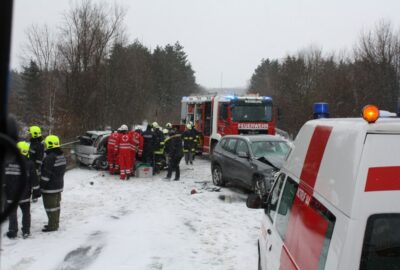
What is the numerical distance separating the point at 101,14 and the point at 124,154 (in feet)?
59.9

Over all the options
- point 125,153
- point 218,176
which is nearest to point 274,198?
point 218,176

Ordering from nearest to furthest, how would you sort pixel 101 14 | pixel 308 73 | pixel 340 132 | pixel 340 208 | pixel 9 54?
1. pixel 9 54
2. pixel 340 208
3. pixel 340 132
4. pixel 101 14
5. pixel 308 73

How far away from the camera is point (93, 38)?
28141 mm

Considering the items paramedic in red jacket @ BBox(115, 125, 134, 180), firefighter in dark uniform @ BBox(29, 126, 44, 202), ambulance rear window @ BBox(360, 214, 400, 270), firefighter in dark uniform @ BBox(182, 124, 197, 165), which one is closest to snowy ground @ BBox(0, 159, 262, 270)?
firefighter in dark uniform @ BBox(29, 126, 44, 202)

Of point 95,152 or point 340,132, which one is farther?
point 95,152

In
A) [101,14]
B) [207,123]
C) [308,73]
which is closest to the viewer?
[207,123]

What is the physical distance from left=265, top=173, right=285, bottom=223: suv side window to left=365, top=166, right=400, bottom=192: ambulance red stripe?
234 centimetres

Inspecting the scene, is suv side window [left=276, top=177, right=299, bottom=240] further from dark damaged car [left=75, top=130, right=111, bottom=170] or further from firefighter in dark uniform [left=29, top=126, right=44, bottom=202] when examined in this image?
dark damaged car [left=75, top=130, right=111, bottom=170]

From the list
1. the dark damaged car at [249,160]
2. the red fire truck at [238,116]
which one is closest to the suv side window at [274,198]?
the dark damaged car at [249,160]

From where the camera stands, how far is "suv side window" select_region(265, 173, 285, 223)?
4.60 meters

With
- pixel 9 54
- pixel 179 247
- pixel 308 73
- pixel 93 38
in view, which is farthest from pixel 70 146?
pixel 308 73

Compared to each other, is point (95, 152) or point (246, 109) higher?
point (246, 109)

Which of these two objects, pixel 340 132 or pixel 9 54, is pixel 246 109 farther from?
pixel 9 54

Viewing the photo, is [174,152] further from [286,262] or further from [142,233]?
[286,262]
